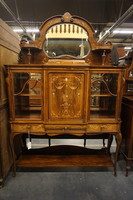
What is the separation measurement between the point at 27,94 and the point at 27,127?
1.50 feet

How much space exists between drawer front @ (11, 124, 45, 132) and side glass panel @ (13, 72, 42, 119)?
13 cm

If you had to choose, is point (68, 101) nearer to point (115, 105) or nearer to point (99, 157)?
point (115, 105)

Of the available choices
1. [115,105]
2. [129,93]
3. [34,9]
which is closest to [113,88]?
[115,105]

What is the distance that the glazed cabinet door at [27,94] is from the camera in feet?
5.47

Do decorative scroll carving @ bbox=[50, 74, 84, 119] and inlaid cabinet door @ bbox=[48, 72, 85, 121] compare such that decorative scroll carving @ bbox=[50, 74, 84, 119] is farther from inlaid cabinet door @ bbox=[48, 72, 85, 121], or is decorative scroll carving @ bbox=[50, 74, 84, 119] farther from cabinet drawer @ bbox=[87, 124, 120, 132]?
cabinet drawer @ bbox=[87, 124, 120, 132]

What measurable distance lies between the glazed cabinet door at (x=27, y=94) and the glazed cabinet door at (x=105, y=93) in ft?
2.53

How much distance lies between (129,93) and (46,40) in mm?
1684

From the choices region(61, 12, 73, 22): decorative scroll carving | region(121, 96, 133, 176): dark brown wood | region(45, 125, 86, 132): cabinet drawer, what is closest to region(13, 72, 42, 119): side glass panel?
region(45, 125, 86, 132): cabinet drawer

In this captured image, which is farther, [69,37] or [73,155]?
[73,155]

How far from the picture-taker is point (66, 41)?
2.00 m

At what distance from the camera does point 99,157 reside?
2.13 meters

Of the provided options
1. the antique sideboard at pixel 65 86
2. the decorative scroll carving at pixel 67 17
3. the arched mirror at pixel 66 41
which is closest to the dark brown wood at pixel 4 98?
the antique sideboard at pixel 65 86

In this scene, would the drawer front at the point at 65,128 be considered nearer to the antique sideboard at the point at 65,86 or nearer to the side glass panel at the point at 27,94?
the antique sideboard at the point at 65,86

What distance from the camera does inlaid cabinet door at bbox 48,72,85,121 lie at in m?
1.56
